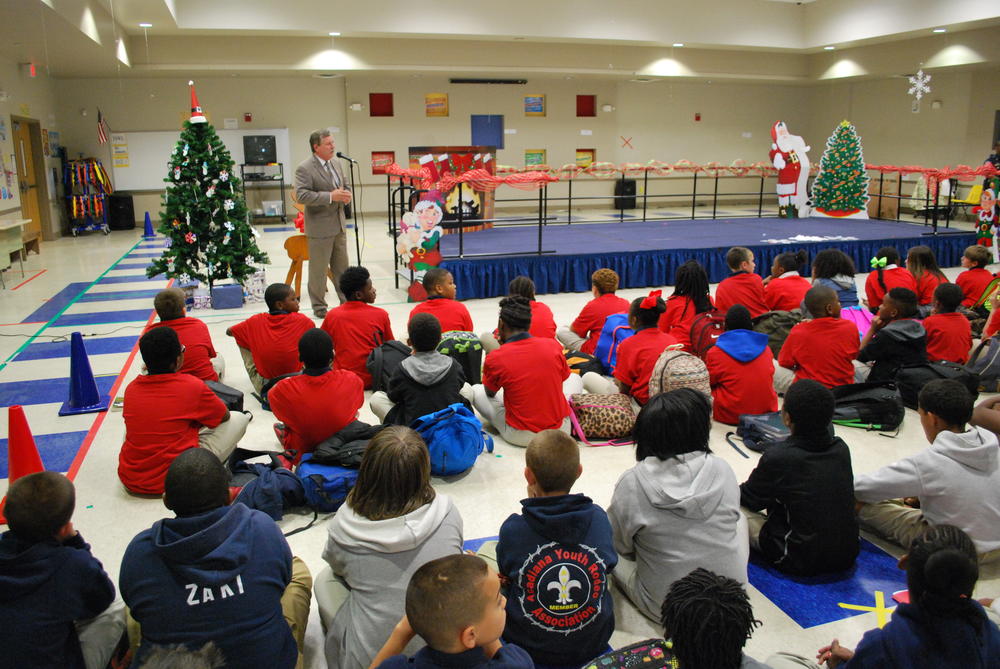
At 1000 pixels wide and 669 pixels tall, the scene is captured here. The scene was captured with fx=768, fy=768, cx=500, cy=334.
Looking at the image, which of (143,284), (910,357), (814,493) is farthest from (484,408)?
(143,284)

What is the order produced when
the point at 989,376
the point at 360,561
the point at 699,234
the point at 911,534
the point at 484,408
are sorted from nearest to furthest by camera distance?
1. the point at 360,561
2. the point at 911,534
3. the point at 484,408
4. the point at 989,376
5. the point at 699,234

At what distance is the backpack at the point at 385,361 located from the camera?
437 centimetres

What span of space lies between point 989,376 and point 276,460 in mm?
4288

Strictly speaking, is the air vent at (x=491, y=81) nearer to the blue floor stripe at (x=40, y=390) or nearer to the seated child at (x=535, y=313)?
the blue floor stripe at (x=40, y=390)

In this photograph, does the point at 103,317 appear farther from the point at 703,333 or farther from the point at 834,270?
the point at 834,270

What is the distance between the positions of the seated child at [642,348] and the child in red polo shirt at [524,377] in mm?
475

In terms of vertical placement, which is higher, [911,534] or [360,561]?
[360,561]

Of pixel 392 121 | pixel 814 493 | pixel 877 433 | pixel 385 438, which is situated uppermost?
pixel 392 121

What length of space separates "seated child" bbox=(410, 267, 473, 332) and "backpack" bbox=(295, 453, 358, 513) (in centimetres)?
169

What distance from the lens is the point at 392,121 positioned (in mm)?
15484

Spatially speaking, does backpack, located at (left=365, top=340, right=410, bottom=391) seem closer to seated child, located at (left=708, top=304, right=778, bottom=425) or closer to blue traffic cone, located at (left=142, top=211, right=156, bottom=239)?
seated child, located at (left=708, top=304, right=778, bottom=425)

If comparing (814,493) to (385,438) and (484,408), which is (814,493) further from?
(484,408)

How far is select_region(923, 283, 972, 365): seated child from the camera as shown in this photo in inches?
184

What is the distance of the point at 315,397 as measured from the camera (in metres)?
3.47
